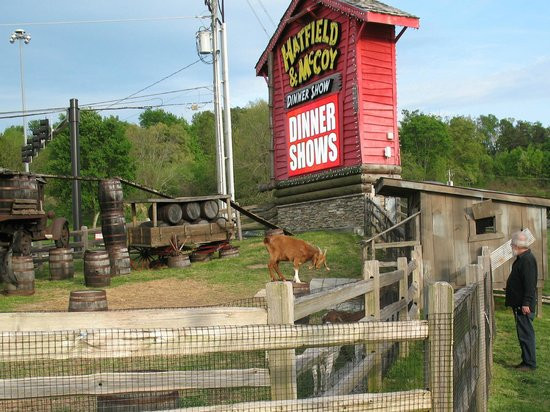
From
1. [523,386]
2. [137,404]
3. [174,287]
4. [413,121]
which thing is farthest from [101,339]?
[413,121]

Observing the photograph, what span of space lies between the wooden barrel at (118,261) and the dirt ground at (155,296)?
1.81 meters

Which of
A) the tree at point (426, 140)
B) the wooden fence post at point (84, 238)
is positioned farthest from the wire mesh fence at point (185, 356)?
the tree at point (426, 140)

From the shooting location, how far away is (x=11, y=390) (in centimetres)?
396

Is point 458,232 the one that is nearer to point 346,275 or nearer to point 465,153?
point 346,275

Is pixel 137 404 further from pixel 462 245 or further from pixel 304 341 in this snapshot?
pixel 462 245

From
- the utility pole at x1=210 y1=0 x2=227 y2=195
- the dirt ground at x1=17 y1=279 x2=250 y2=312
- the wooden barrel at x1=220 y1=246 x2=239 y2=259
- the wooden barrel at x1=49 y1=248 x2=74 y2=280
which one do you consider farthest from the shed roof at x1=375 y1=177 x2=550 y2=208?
the utility pole at x1=210 y1=0 x2=227 y2=195

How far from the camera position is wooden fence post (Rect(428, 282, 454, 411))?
3857 millimetres

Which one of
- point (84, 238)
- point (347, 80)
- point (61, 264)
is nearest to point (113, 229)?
point (61, 264)

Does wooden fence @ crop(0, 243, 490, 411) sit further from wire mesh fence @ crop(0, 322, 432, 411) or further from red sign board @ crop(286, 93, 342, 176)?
red sign board @ crop(286, 93, 342, 176)

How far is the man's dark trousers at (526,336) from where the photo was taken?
27.2 feet

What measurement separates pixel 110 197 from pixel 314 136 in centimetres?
795

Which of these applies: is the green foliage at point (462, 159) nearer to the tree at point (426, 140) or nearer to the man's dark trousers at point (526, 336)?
the tree at point (426, 140)

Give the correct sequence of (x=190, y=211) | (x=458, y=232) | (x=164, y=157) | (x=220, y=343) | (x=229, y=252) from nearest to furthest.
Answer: (x=220, y=343), (x=458, y=232), (x=190, y=211), (x=229, y=252), (x=164, y=157)

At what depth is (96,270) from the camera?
51.3ft
